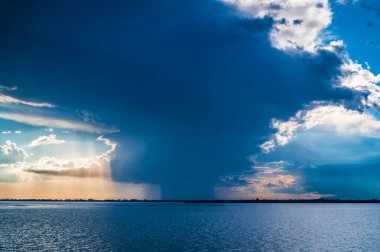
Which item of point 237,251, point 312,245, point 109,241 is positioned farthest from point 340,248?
point 109,241

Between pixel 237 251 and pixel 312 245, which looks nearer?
pixel 237 251

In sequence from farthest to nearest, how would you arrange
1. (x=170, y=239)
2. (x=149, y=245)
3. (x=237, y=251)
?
1. (x=170, y=239)
2. (x=149, y=245)
3. (x=237, y=251)

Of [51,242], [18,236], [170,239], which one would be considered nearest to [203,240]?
[170,239]

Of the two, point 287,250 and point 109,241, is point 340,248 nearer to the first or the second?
point 287,250

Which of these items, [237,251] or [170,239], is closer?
[237,251]

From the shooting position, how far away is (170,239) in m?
72.5

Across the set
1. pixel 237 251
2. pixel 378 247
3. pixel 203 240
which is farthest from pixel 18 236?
pixel 378 247

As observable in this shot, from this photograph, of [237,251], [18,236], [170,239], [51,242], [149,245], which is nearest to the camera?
[237,251]

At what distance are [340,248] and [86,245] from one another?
1914 inches

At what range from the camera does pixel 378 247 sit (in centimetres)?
6731

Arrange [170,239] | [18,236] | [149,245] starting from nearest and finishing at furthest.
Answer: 1. [149,245]
2. [170,239]
3. [18,236]

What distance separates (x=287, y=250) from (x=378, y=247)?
20841 mm

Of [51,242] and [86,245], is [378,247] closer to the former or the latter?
[86,245]

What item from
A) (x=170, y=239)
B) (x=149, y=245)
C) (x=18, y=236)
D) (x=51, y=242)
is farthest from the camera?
(x=18, y=236)
